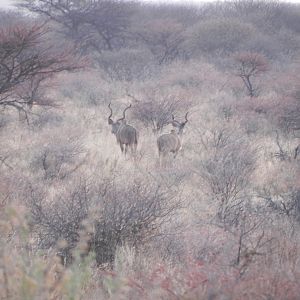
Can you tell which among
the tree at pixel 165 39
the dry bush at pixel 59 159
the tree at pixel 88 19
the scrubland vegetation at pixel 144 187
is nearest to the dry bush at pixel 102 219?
the scrubland vegetation at pixel 144 187

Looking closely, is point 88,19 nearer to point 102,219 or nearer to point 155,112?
point 155,112

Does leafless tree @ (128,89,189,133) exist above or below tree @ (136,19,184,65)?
above

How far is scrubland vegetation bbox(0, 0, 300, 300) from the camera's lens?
397 cm

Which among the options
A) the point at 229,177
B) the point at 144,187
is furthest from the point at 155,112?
the point at 144,187

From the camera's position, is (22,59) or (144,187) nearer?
(144,187)

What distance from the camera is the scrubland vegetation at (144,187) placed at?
13.0 feet

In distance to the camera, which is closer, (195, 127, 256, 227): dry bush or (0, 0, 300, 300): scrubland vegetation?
(0, 0, 300, 300): scrubland vegetation

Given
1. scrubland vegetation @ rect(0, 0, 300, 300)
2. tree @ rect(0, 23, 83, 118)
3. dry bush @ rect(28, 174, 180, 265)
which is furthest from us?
tree @ rect(0, 23, 83, 118)

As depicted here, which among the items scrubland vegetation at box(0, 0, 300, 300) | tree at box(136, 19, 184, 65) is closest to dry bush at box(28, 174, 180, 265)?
scrubland vegetation at box(0, 0, 300, 300)

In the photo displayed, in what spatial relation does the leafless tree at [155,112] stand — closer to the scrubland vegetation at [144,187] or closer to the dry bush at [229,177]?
the scrubland vegetation at [144,187]

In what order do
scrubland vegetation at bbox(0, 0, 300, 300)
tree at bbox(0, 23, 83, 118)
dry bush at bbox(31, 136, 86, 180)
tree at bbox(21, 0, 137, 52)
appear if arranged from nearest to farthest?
1. scrubland vegetation at bbox(0, 0, 300, 300)
2. tree at bbox(0, 23, 83, 118)
3. dry bush at bbox(31, 136, 86, 180)
4. tree at bbox(21, 0, 137, 52)

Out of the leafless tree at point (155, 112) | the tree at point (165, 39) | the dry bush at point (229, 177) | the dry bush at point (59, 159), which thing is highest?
the dry bush at point (229, 177)

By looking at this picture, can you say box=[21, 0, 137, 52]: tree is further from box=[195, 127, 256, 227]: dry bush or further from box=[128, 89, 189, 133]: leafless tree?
box=[195, 127, 256, 227]: dry bush

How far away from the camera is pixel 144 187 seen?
7367 mm
